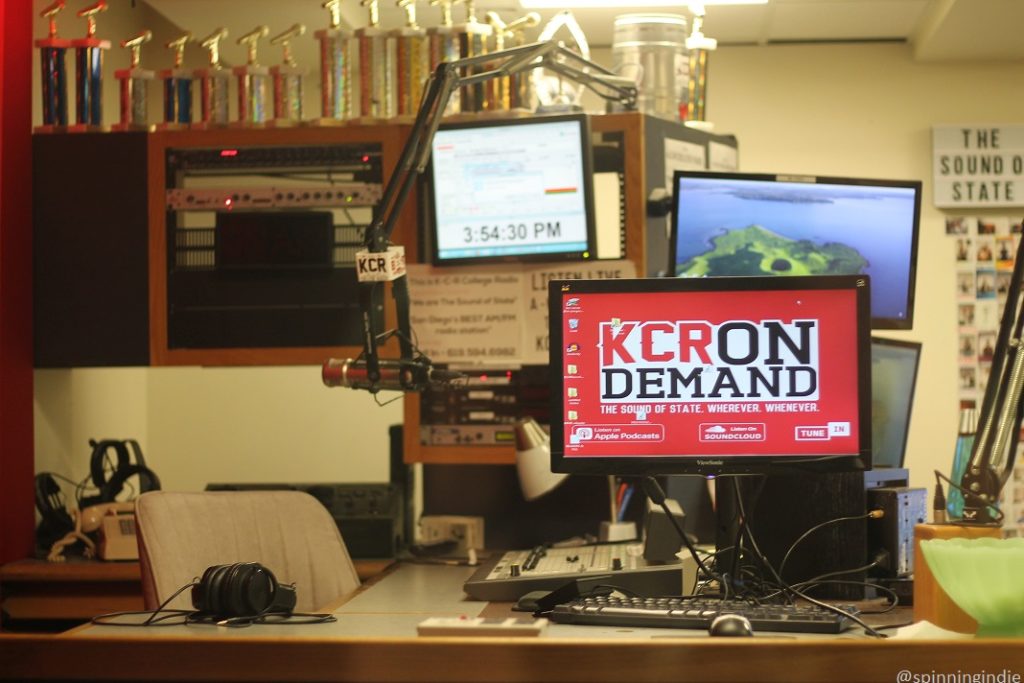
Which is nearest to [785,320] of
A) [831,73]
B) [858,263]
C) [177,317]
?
[858,263]

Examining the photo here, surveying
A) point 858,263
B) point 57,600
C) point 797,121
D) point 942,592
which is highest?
point 797,121

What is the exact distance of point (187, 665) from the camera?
1188 mm

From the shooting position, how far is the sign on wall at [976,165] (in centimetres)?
510

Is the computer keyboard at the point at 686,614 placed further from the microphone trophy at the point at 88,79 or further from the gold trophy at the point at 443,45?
the microphone trophy at the point at 88,79

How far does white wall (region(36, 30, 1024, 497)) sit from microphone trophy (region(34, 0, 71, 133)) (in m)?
1.99

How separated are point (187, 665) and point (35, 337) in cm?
214

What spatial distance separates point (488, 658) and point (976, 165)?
4540 millimetres

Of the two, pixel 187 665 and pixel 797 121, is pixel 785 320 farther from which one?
pixel 797 121

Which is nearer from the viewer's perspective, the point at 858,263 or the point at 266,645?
the point at 266,645

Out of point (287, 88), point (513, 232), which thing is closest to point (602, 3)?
point (287, 88)

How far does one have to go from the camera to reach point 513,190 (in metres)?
2.80

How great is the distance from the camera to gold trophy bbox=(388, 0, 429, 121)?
9.93 ft

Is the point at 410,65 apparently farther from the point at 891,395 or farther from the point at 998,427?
the point at 998,427

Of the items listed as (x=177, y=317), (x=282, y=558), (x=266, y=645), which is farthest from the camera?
(x=177, y=317)
